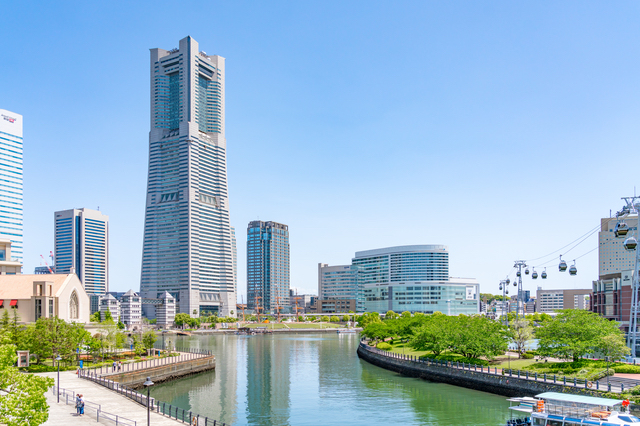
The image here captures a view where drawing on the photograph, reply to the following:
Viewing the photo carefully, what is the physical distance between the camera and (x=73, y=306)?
10975 cm

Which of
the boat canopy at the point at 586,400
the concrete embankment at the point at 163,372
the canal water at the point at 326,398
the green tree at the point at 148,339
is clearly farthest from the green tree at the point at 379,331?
the boat canopy at the point at 586,400

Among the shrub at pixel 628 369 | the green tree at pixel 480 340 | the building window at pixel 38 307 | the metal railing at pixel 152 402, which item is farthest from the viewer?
the building window at pixel 38 307

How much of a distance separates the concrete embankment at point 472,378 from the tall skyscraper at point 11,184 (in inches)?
6272

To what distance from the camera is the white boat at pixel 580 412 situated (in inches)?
1571

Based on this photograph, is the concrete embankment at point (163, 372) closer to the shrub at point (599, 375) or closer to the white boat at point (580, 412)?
the white boat at point (580, 412)

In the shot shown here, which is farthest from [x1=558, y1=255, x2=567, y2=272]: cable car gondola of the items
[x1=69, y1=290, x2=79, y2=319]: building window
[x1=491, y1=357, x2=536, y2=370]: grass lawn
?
[x1=69, y1=290, x2=79, y2=319]: building window

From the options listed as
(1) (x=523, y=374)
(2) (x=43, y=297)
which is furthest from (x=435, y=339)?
(2) (x=43, y=297)

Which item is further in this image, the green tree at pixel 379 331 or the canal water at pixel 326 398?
the green tree at pixel 379 331

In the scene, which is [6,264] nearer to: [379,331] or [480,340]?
[379,331]

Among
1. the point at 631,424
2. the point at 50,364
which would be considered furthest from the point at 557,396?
the point at 50,364

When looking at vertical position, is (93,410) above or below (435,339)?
above

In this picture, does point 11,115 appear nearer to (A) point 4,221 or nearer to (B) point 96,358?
(A) point 4,221

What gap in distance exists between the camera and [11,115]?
19750 cm

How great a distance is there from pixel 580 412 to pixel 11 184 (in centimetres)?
20975
